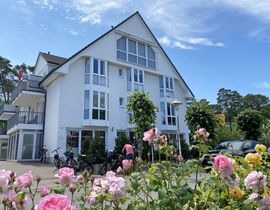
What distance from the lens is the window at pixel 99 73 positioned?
2244 cm

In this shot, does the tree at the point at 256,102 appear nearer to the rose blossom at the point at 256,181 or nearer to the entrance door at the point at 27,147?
the entrance door at the point at 27,147

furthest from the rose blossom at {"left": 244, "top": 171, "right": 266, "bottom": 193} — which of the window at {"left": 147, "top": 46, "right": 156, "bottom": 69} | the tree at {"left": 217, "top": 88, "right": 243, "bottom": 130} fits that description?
the tree at {"left": 217, "top": 88, "right": 243, "bottom": 130}

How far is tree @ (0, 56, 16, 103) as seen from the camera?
45.6 m

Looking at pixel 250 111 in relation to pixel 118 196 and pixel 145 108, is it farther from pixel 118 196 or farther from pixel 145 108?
pixel 118 196

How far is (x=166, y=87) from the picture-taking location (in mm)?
27875

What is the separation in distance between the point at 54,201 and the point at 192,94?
29456 mm

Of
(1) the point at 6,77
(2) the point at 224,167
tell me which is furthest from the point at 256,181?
(1) the point at 6,77

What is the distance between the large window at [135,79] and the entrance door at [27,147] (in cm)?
918

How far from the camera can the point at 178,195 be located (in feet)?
6.17

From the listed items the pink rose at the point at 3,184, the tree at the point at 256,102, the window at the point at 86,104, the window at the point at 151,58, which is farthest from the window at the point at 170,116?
the tree at the point at 256,102

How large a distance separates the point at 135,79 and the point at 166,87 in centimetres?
400

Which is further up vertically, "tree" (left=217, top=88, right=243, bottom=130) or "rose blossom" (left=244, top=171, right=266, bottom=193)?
"tree" (left=217, top=88, right=243, bottom=130)

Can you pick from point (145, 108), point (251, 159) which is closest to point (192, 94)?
point (145, 108)

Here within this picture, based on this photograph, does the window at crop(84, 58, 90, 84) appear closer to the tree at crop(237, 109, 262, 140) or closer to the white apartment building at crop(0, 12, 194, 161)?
the white apartment building at crop(0, 12, 194, 161)
